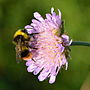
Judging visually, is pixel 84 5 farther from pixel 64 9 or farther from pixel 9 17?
pixel 9 17

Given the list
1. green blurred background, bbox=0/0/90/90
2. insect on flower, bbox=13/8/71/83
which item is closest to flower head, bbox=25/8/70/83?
insect on flower, bbox=13/8/71/83

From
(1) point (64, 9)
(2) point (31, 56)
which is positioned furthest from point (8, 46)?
(2) point (31, 56)

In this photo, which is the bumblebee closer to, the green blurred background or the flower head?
the flower head

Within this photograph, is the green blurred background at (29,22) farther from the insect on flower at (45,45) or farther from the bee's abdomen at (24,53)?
the bee's abdomen at (24,53)

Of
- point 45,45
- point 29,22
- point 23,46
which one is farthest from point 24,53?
point 29,22

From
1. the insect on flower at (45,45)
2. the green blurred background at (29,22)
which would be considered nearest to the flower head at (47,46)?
the insect on flower at (45,45)

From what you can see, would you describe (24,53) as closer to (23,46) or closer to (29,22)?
(23,46)
